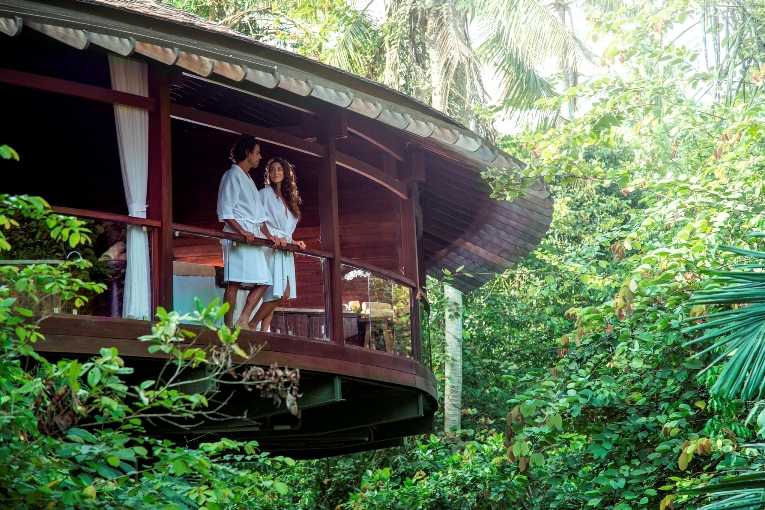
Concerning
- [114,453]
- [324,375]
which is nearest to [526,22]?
[324,375]

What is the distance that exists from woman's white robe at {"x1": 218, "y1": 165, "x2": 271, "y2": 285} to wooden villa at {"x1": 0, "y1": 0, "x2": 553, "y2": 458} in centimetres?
17

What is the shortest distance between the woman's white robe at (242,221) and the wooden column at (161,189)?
55cm

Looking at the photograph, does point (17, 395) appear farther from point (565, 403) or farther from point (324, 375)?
point (565, 403)

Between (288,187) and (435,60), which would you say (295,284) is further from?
(435,60)

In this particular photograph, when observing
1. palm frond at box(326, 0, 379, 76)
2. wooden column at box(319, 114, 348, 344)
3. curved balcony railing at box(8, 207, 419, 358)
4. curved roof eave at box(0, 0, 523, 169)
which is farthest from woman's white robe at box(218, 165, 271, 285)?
palm frond at box(326, 0, 379, 76)

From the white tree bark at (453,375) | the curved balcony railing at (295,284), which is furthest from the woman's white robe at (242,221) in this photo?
the white tree bark at (453,375)

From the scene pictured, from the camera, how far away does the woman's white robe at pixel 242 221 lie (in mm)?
7723

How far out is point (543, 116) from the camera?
22219 millimetres

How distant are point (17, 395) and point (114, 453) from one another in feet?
1.82

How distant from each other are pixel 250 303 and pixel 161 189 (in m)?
1.12

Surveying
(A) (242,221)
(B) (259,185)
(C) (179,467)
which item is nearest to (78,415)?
(C) (179,467)

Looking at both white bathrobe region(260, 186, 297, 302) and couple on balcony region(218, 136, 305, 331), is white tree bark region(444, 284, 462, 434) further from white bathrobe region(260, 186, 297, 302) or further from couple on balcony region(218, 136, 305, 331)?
couple on balcony region(218, 136, 305, 331)

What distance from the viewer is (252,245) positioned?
7.81 meters

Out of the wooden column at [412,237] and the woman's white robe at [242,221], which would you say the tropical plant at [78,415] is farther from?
the wooden column at [412,237]
